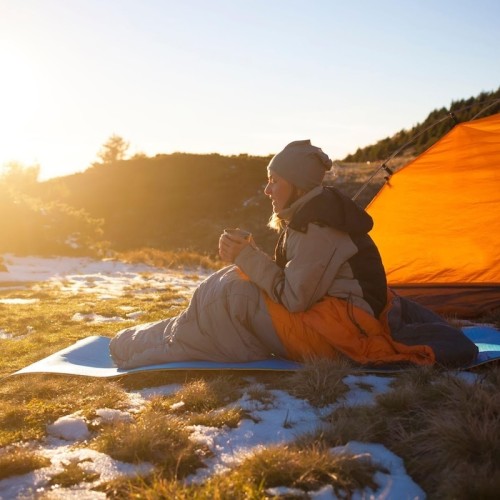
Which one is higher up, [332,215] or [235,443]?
[332,215]

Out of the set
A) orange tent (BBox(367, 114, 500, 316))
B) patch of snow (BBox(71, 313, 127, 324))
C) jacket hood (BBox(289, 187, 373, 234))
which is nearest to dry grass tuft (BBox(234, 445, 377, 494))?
jacket hood (BBox(289, 187, 373, 234))

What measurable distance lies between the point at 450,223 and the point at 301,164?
12.2 feet

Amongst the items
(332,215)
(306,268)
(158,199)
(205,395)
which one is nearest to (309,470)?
(205,395)

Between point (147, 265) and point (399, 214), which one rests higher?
point (399, 214)

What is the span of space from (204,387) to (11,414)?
1.16 meters

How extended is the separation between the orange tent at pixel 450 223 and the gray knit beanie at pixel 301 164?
10.9 feet

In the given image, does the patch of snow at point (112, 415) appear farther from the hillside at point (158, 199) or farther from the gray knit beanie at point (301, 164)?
the hillside at point (158, 199)

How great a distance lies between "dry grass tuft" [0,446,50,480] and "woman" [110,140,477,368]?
61.8 inches

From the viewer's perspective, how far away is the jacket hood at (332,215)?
3.66 meters

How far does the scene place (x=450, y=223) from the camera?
22.6ft

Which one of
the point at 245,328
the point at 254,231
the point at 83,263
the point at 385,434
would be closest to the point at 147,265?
the point at 83,263

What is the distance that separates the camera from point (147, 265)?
15367mm

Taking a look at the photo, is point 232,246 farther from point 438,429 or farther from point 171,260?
point 171,260

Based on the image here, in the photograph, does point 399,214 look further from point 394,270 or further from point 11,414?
point 11,414
